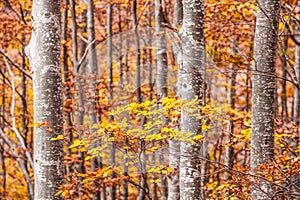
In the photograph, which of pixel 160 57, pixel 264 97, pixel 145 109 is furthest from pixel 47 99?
pixel 160 57

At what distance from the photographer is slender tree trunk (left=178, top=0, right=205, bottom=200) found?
5.06 m

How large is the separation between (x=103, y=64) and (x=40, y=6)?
7.32 m

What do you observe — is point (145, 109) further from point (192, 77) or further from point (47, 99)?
point (47, 99)

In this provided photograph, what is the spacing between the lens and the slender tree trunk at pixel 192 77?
506cm

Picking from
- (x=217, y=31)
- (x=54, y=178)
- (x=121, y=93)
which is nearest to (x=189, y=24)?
(x=54, y=178)

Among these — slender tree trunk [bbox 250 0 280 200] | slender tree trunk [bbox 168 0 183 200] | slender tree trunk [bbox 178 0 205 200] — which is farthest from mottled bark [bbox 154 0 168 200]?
slender tree trunk [bbox 250 0 280 200]

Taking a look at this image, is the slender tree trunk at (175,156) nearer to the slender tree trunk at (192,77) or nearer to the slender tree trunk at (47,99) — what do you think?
the slender tree trunk at (192,77)

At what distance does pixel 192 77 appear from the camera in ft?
16.8

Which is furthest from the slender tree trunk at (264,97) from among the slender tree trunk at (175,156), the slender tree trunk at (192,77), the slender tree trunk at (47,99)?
the slender tree trunk at (47,99)

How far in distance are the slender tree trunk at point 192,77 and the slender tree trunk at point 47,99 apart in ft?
4.50

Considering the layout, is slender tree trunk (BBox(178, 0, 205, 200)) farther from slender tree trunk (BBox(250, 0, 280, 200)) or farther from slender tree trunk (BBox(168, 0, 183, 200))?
slender tree trunk (BBox(168, 0, 183, 200))

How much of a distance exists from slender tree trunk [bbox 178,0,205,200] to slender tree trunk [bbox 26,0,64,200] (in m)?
1.37

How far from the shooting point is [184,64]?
16.9 ft

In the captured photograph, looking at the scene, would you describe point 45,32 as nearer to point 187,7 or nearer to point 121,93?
point 187,7
